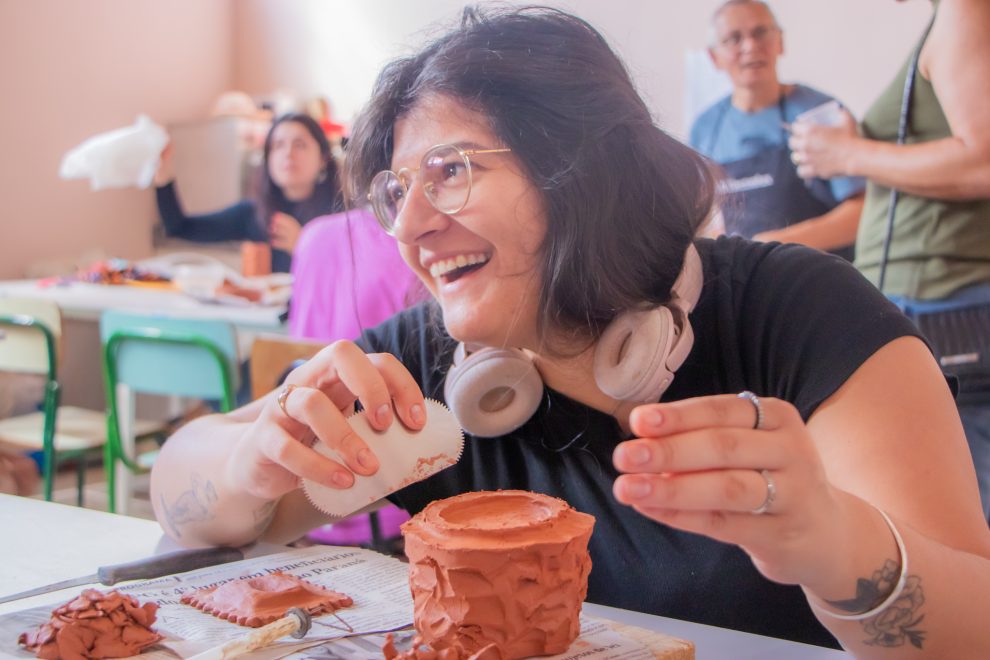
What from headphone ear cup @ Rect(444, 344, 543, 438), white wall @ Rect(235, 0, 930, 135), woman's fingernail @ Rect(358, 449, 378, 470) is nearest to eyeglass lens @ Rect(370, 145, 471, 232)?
headphone ear cup @ Rect(444, 344, 543, 438)

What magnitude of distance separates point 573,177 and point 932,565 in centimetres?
57

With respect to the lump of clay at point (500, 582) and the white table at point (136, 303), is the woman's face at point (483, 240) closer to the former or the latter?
the lump of clay at point (500, 582)

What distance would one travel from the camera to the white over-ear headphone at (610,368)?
3.42 ft

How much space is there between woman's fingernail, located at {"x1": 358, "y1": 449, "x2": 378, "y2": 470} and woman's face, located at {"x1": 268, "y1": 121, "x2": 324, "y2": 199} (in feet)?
11.1

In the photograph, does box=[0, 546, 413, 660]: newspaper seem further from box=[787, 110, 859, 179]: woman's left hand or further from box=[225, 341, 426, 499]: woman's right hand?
box=[787, 110, 859, 179]: woman's left hand

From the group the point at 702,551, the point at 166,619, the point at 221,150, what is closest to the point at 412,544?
the point at 166,619

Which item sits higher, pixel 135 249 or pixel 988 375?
pixel 988 375

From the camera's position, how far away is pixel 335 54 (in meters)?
5.37

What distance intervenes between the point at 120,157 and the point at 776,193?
3146 mm

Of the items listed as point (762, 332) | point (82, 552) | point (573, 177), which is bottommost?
point (82, 552)

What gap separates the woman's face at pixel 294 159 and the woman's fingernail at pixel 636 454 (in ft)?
12.2

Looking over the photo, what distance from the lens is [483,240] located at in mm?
1126

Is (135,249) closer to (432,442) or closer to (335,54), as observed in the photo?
(335,54)

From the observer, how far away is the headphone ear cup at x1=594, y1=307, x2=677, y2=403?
1.03 meters
